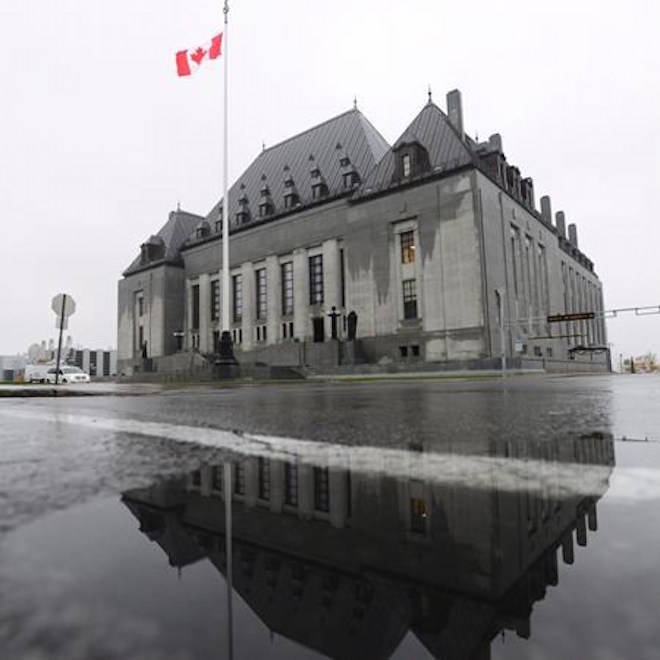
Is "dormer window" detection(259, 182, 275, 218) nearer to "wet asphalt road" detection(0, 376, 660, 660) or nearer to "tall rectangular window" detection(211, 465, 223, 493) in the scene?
"wet asphalt road" detection(0, 376, 660, 660)

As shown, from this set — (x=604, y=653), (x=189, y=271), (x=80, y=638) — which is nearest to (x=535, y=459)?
(x=604, y=653)

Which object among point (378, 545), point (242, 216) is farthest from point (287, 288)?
point (378, 545)

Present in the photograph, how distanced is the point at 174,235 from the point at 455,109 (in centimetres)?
3295

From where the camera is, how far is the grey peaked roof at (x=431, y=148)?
35.2 meters

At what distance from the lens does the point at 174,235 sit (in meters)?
56.4

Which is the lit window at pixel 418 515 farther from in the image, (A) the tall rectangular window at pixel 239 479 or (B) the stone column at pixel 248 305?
(B) the stone column at pixel 248 305

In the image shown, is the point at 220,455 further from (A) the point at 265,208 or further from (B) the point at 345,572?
(A) the point at 265,208

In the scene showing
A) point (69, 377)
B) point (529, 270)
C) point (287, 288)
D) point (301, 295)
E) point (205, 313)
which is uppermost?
point (529, 270)

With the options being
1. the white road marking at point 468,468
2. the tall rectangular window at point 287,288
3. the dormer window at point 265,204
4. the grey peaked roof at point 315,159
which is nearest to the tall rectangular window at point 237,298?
the tall rectangular window at point 287,288

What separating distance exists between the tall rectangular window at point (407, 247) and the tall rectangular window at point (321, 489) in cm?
3543

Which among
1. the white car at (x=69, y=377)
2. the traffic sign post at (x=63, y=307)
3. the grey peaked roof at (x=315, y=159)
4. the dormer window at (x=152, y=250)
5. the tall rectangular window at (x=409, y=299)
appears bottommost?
the white car at (x=69, y=377)

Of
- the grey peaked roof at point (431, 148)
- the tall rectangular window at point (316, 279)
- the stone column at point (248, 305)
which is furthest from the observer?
the stone column at point (248, 305)

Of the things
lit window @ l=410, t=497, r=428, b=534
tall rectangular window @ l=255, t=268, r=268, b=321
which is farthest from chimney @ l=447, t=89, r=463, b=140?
lit window @ l=410, t=497, r=428, b=534

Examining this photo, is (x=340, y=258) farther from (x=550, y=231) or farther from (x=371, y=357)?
(x=550, y=231)
